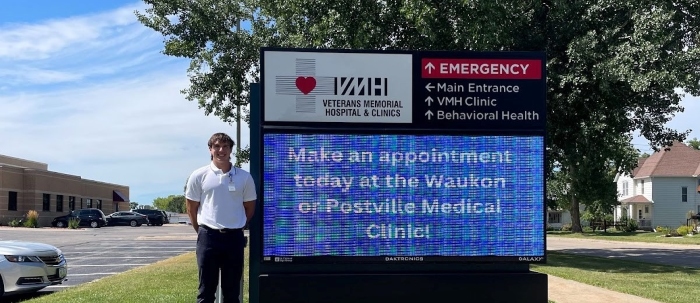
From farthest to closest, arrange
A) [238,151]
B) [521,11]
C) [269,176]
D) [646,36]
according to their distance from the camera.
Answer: [238,151], [521,11], [646,36], [269,176]

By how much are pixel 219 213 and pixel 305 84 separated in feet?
5.49

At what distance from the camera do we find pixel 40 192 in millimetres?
56750

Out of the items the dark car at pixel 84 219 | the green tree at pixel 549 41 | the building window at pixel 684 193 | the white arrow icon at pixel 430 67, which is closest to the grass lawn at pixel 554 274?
the green tree at pixel 549 41

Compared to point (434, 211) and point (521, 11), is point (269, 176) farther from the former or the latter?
point (521, 11)

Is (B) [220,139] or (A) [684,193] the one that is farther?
(A) [684,193]

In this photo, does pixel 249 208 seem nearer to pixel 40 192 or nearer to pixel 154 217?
pixel 40 192

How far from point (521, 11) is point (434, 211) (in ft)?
42.3

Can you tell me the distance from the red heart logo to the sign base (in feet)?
6.19

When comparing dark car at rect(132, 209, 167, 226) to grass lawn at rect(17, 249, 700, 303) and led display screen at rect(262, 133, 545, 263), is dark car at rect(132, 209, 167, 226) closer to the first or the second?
grass lawn at rect(17, 249, 700, 303)

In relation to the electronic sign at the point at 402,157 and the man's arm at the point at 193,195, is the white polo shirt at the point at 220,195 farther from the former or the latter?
the electronic sign at the point at 402,157

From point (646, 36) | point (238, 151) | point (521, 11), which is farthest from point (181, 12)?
point (646, 36)

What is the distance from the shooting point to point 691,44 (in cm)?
2247

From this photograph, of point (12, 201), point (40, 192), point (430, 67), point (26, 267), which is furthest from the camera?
point (40, 192)

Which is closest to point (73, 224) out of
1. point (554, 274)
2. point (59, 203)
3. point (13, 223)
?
point (13, 223)
